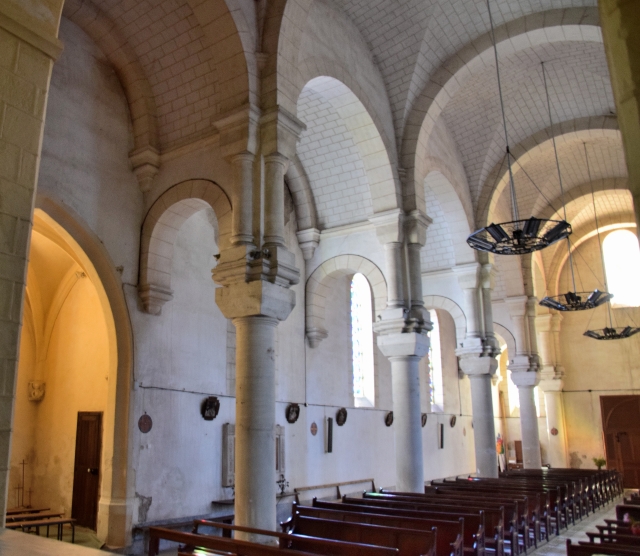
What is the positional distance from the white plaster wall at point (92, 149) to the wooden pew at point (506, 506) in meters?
5.33

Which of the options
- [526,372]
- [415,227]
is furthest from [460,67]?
[526,372]

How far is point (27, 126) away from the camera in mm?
4254

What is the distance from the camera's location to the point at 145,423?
8852 millimetres

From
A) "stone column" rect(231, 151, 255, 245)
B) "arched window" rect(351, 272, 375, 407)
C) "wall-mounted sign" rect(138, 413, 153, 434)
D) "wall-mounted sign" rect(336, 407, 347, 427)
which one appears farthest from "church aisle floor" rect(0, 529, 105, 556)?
"arched window" rect(351, 272, 375, 407)

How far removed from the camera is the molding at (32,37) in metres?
4.18

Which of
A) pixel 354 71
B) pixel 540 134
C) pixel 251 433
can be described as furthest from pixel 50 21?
pixel 540 134

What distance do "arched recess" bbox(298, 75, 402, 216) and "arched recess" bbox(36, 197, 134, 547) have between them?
183 inches

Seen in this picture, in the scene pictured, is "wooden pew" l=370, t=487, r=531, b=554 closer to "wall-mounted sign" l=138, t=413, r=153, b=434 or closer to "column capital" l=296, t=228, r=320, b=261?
"wall-mounted sign" l=138, t=413, r=153, b=434

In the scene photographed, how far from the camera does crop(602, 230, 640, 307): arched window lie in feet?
72.1

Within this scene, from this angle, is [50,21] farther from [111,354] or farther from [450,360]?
[450,360]

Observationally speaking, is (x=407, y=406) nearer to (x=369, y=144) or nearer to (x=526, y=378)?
(x=369, y=144)

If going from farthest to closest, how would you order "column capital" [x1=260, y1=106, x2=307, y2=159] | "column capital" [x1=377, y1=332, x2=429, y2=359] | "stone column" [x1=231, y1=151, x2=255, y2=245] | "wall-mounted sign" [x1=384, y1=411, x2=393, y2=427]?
"wall-mounted sign" [x1=384, y1=411, x2=393, y2=427] → "column capital" [x1=377, y1=332, x2=429, y2=359] → "column capital" [x1=260, y1=106, x2=307, y2=159] → "stone column" [x1=231, y1=151, x2=255, y2=245]

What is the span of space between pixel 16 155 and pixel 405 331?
776 cm

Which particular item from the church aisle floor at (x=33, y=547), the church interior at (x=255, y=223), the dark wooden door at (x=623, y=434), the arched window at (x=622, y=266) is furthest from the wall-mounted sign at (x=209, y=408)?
the arched window at (x=622, y=266)
